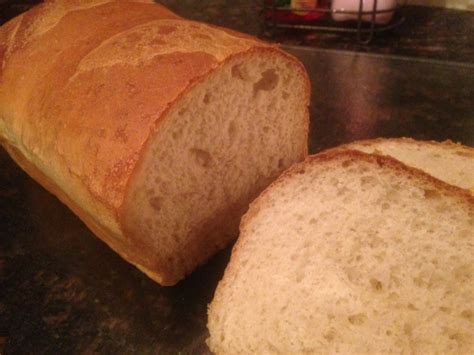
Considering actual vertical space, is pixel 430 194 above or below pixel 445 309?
above

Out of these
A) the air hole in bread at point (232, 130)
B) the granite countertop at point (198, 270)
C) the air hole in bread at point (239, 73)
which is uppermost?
the air hole in bread at point (239, 73)

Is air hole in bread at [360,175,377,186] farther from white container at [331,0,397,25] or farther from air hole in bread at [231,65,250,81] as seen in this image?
white container at [331,0,397,25]

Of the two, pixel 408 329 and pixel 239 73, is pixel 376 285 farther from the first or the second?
pixel 239 73

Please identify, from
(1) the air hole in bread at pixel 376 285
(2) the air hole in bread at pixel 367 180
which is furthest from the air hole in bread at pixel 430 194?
(1) the air hole in bread at pixel 376 285

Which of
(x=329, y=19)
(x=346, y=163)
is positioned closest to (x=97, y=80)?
(x=346, y=163)

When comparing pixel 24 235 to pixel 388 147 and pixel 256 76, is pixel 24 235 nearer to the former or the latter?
pixel 256 76

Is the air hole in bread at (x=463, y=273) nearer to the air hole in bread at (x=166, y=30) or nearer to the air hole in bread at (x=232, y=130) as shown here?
the air hole in bread at (x=232, y=130)

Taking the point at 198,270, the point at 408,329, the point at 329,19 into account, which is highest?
the point at 408,329
